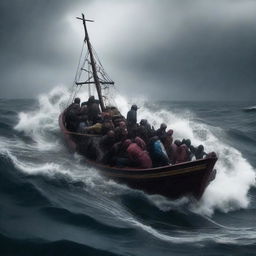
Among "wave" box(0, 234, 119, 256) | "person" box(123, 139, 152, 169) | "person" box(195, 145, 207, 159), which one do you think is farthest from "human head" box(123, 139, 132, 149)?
"wave" box(0, 234, 119, 256)

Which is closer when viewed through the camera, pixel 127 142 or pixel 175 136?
pixel 127 142

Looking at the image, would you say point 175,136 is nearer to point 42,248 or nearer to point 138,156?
point 138,156

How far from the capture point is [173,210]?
13.6 metres

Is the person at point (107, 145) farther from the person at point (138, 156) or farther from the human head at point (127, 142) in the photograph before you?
the person at point (138, 156)

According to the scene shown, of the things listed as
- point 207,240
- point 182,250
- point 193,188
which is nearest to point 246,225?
point 193,188

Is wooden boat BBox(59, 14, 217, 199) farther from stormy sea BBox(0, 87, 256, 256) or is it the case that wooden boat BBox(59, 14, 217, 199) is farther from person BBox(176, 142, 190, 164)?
person BBox(176, 142, 190, 164)

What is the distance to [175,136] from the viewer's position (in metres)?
25.6

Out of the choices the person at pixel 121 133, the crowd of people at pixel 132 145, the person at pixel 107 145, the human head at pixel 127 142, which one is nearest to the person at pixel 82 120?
the crowd of people at pixel 132 145

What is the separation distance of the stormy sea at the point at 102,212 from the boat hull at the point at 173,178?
276 mm

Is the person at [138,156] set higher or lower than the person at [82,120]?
lower

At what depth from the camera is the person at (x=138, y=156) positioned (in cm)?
1459

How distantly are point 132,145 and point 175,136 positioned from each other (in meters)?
11.3

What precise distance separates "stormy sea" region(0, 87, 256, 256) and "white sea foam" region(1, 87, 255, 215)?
49 mm

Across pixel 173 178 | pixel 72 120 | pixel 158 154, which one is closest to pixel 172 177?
pixel 173 178
